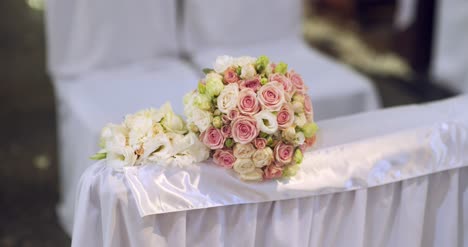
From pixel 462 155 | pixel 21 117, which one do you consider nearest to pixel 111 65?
pixel 21 117

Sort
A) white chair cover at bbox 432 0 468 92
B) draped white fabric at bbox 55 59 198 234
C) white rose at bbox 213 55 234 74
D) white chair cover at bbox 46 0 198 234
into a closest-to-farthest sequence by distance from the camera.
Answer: white rose at bbox 213 55 234 74 < draped white fabric at bbox 55 59 198 234 < white chair cover at bbox 46 0 198 234 < white chair cover at bbox 432 0 468 92

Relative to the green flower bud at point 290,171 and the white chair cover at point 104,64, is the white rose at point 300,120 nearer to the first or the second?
the green flower bud at point 290,171

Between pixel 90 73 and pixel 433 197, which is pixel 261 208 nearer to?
pixel 433 197

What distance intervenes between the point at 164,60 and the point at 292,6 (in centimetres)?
64

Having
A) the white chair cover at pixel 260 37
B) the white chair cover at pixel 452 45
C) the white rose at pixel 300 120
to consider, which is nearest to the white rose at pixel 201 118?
the white rose at pixel 300 120

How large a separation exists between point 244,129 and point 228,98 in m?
0.09

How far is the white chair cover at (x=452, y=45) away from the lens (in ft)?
13.5

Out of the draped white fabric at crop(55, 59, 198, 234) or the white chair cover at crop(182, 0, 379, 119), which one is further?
the white chair cover at crop(182, 0, 379, 119)

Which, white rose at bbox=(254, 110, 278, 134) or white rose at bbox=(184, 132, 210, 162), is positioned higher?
white rose at bbox=(254, 110, 278, 134)

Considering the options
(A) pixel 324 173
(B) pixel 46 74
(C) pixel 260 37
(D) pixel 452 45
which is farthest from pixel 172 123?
(D) pixel 452 45

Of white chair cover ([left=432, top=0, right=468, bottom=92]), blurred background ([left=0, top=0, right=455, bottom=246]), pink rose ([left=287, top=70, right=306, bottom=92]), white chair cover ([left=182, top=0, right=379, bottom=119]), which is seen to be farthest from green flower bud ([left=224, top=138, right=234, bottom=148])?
white chair cover ([left=432, top=0, right=468, bottom=92])

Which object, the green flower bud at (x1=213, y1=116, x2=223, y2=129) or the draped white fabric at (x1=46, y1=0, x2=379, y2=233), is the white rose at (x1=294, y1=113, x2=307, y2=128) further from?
the draped white fabric at (x1=46, y1=0, x2=379, y2=233)

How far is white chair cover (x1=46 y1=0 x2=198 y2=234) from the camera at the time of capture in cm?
280

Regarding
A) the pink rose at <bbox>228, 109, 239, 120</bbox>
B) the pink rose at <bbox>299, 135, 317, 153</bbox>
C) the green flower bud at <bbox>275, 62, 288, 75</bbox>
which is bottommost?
the pink rose at <bbox>299, 135, 317, 153</bbox>
